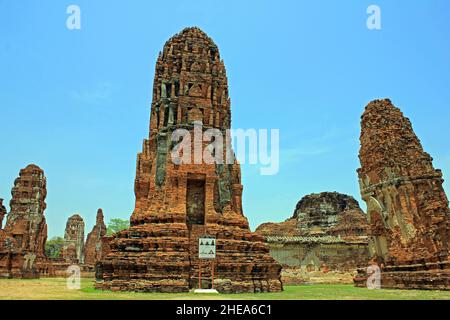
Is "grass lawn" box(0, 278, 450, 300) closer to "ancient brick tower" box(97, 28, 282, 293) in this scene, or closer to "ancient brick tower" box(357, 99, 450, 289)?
"ancient brick tower" box(97, 28, 282, 293)

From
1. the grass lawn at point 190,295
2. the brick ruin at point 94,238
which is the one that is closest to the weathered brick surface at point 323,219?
the brick ruin at point 94,238

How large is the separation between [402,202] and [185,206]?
12.8m

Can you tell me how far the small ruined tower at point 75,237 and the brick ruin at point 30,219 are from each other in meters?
15.9

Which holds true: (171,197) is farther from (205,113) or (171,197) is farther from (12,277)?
(12,277)

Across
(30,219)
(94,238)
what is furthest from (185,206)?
(94,238)

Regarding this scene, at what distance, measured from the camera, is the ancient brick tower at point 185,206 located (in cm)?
1542

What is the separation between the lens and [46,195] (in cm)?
4016

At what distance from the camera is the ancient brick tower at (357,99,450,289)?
63.9 feet

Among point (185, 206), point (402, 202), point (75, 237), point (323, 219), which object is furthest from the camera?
point (75, 237)

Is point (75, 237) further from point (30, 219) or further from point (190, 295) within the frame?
point (190, 295)

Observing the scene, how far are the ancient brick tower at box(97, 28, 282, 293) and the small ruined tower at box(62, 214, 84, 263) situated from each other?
134ft

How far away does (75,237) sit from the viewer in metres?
58.2

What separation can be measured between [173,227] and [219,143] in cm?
543
